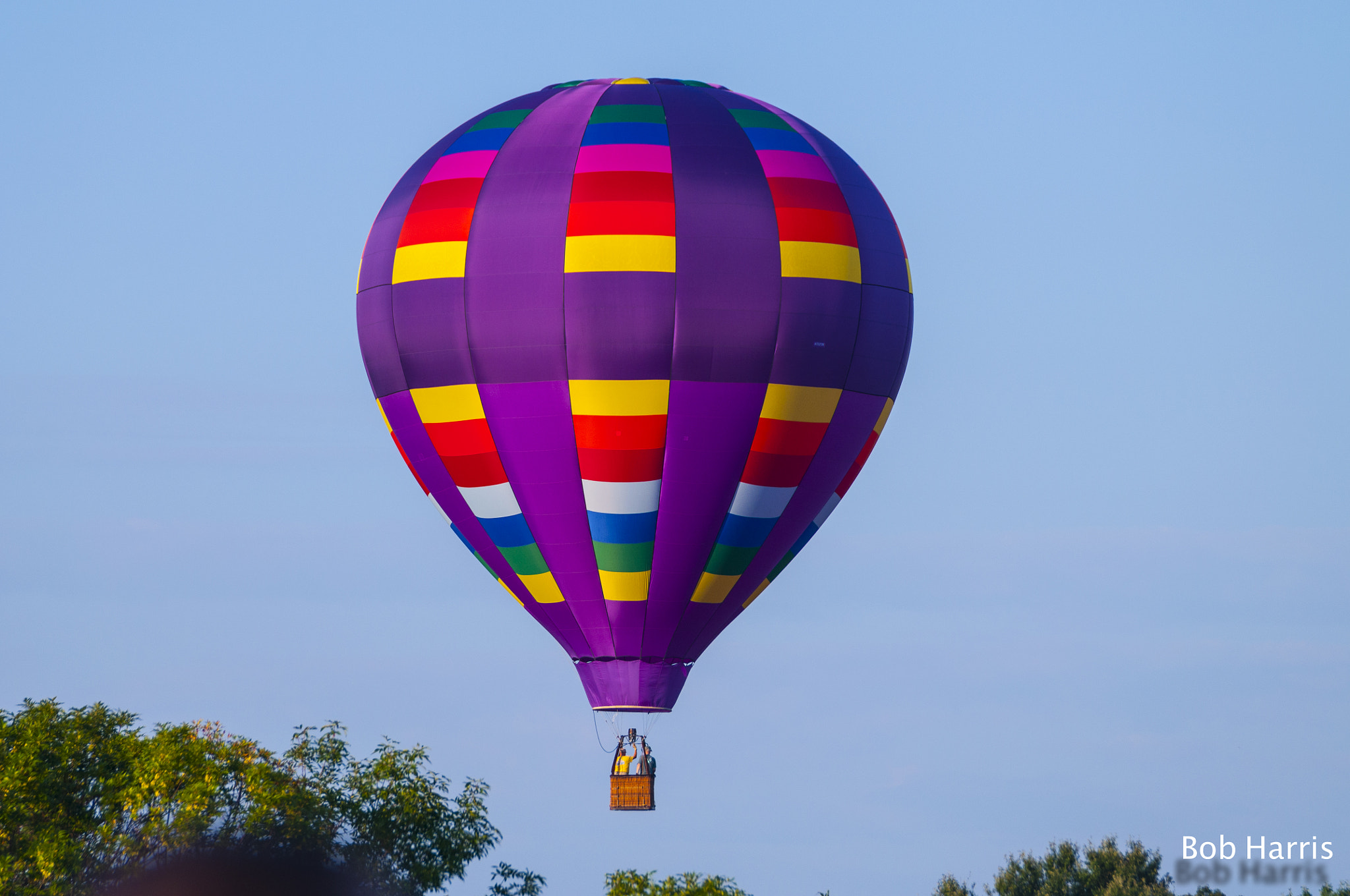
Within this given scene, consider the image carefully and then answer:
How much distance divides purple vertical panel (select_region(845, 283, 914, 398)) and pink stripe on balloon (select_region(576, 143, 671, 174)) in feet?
12.0

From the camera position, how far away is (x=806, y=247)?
94.5 feet

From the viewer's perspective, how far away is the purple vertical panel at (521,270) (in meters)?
28.1

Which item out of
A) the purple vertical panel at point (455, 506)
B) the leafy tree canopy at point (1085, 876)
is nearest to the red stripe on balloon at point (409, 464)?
the purple vertical panel at point (455, 506)

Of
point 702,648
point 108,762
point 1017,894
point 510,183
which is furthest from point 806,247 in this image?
point 1017,894

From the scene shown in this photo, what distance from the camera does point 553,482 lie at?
28.8 m

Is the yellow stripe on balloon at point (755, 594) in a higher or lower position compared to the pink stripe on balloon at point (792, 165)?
lower

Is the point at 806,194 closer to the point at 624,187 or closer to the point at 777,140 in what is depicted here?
the point at 777,140

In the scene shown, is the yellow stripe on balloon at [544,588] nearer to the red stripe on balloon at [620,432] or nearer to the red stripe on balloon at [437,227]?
the red stripe on balloon at [620,432]

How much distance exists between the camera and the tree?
27719 millimetres

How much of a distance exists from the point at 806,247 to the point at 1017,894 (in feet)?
104

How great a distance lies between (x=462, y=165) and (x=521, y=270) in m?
2.56

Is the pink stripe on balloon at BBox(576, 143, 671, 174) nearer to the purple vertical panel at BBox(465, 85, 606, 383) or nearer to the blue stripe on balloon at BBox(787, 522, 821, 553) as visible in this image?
the purple vertical panel at BBox(465, 85, 606, 383)

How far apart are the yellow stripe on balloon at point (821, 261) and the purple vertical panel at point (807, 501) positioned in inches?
72.9

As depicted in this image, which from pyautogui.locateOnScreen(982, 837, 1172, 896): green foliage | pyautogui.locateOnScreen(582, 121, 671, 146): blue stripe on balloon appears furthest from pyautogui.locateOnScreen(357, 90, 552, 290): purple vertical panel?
pyautogui.locateOnScreen(982, 837, 1172, 896): green foliage
